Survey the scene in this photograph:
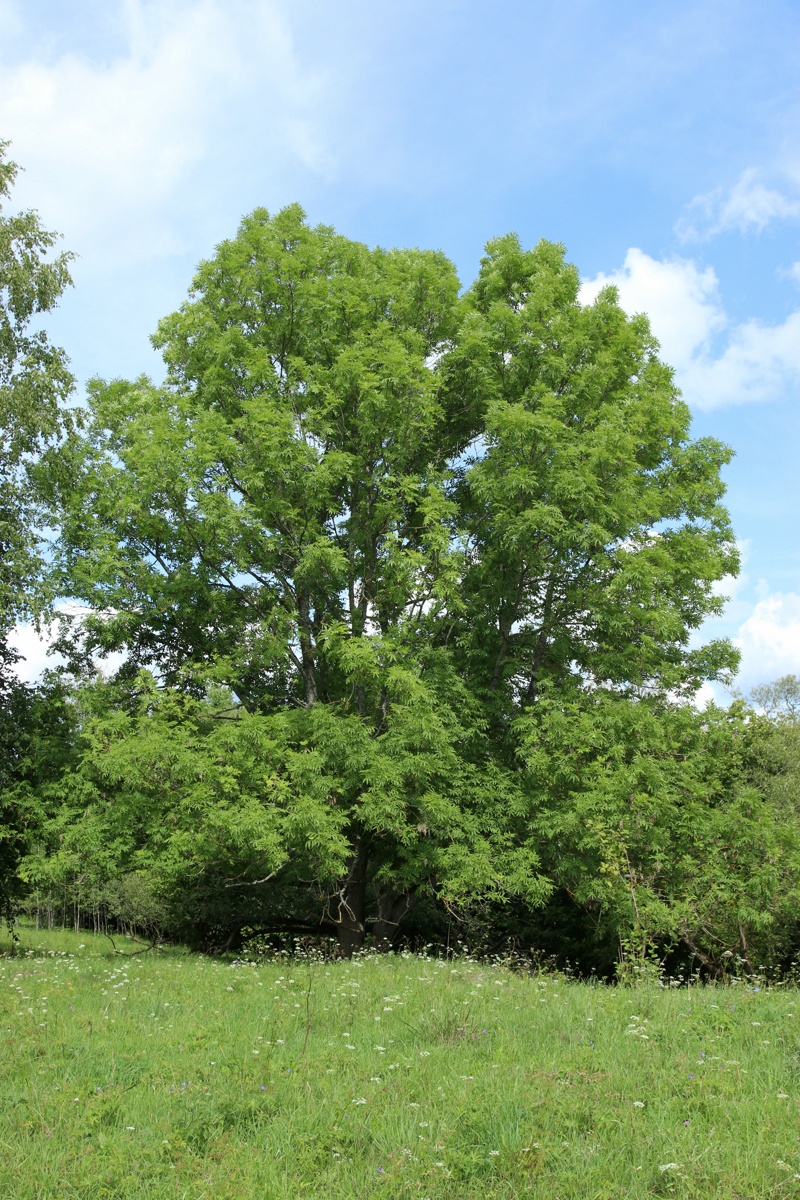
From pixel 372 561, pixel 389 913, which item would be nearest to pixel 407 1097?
pixel 372 561

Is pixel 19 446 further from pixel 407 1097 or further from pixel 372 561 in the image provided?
pixel 407 1097

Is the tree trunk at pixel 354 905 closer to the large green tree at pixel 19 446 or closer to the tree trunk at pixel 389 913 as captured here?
the tree trunk at pixel 389 913

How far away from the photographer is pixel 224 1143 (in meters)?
4.91

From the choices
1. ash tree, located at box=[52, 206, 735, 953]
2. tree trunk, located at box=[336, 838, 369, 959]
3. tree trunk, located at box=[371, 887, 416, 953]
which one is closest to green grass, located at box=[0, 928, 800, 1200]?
ash tree, located at box=[52, 206, 735, 953]

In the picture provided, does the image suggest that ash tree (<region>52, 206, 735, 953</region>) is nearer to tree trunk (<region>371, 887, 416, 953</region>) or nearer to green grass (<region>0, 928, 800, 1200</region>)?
tree trunk (<region>371, 887, 416, 953</region>)

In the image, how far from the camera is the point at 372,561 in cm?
1592

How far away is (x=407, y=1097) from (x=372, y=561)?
36.7ft

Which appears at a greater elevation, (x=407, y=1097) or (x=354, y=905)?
(x=407, y=1097)

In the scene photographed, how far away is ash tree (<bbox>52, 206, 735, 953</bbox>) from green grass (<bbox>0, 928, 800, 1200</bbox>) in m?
5.02

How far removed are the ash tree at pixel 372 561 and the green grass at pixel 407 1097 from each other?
5.02m

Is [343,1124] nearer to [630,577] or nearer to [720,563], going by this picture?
[630,577]

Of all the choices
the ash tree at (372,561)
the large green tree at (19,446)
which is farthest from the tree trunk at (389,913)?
the large green tree at (19,446)

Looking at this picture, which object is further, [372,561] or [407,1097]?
[372,561]

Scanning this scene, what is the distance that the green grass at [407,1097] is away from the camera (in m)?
4.49
